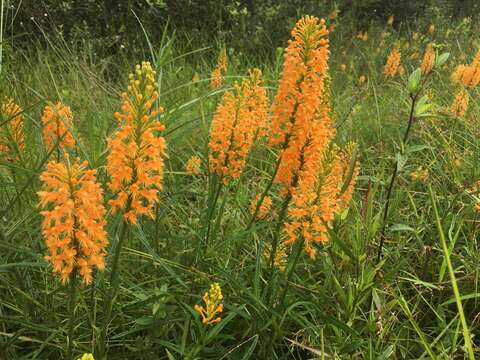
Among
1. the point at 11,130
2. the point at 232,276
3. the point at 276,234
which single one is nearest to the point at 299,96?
the point at 276,234

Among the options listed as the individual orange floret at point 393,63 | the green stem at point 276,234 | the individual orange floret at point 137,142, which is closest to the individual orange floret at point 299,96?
the green stem at point 276,234

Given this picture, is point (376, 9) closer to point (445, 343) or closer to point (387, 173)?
point (387, 173)

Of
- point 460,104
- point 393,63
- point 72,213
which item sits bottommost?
point 393,63

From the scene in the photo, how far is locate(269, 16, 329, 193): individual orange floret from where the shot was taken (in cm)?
206

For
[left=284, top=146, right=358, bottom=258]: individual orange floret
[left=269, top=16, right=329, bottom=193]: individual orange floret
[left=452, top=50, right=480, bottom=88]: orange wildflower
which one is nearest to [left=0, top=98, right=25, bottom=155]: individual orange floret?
[left=269, top=16, right=329, bottom=193]: individual orange floret

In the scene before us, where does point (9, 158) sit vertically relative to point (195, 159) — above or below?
above

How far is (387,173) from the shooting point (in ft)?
13.0

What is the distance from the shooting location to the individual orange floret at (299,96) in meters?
2.06

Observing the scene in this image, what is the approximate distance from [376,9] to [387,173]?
6894mm

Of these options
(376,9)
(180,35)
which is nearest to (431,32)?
(376,9)

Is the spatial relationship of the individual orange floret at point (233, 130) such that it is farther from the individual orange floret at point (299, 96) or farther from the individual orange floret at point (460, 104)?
the individual orange floret at point (460, 104)

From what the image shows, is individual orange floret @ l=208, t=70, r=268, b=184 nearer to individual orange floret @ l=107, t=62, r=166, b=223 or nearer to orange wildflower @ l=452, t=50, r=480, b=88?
individual orange floret @ l=107, t=62, r=166, b=223

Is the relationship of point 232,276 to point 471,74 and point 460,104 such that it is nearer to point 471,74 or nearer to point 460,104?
point 460,104

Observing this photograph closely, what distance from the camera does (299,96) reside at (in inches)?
80.8
